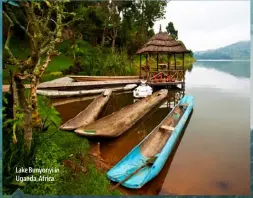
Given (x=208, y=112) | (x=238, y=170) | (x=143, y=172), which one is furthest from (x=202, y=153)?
(x=208, y=112)

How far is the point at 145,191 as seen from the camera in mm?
4871

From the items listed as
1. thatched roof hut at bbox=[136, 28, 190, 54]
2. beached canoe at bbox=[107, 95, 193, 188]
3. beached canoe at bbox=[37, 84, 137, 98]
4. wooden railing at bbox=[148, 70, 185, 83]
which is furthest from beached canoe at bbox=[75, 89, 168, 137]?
thatched roof hut at bbox=[136, 28, 190, 54]

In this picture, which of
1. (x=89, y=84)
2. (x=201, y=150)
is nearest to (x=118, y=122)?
(x=201, y=150)

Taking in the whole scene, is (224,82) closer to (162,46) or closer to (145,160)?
(162,46)

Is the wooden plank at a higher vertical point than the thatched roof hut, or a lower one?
lower

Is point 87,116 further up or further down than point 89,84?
further down

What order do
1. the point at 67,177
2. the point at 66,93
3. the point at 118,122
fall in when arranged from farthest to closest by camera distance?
the point at 66,93
the point at 118,122
the point at 67,177

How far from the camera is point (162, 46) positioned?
44.1 feet

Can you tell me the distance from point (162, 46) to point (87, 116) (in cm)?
690

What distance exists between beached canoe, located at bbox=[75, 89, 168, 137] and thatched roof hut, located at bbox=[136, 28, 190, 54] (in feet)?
12.5

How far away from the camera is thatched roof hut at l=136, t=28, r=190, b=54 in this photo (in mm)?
13250

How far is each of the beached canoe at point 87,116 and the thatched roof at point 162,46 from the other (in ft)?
14.1

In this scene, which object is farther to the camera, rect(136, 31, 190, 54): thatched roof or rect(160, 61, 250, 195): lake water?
rect(136, 31, 190, 54): thatched roof

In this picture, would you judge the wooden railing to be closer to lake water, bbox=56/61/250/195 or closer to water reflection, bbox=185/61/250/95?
water reflection, bbox=185/61/250/95
